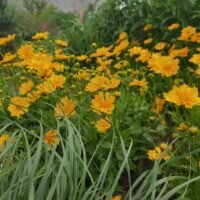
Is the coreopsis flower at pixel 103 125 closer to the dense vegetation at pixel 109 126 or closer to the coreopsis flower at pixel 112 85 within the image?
the dense vegetation at pixel 109 126

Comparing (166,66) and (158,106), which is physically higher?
(166,66)

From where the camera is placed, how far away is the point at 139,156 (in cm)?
208

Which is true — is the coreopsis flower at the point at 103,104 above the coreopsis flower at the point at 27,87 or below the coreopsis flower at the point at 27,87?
above

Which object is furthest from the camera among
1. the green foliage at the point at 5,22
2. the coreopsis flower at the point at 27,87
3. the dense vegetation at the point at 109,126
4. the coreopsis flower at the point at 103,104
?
the green foliage at the point at 5,22

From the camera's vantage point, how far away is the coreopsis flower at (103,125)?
1979 millimetres

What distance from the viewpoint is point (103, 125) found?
6.53ft

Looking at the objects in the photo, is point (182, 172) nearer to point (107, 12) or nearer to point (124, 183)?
point (124, 183)

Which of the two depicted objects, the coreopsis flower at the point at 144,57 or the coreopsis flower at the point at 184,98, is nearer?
the coreopsis flower at the point at 184,98

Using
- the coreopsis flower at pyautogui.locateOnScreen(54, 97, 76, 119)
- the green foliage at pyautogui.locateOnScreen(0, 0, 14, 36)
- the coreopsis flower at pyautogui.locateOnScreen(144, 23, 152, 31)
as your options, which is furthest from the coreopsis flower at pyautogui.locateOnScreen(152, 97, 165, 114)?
the green foliage at pyautogui.locateOnScreen(0, 0, 14, 36)

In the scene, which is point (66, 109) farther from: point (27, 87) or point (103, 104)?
point (27, 87)

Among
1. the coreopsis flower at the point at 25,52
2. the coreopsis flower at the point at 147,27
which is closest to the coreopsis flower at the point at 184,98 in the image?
the coreopsis flower at the point at 25,52

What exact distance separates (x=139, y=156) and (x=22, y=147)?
0.51 meters

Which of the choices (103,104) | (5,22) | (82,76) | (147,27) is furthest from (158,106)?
(5,22)

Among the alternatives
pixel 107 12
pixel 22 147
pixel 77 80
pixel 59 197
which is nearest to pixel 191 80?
pixel 77 80
